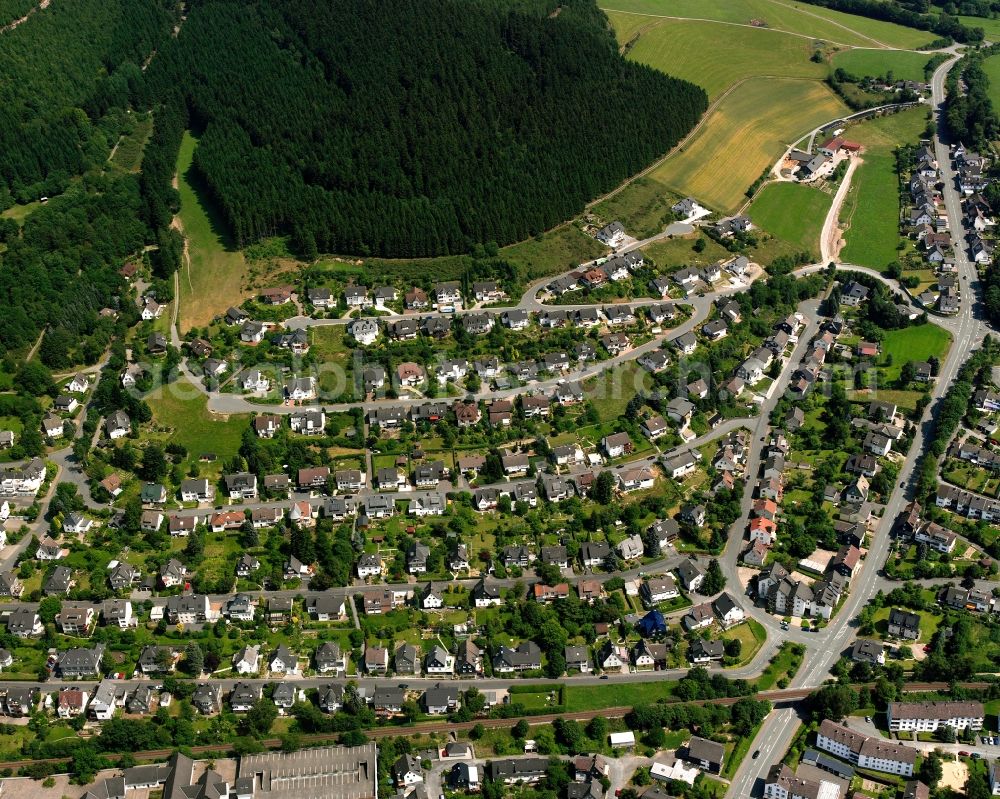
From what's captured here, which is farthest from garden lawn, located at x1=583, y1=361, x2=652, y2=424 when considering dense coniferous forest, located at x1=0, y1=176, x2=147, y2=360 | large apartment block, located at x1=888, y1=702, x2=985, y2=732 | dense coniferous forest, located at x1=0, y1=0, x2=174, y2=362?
dense coniferous forest, located at x1=0, y1=0, x2=174, y2=362

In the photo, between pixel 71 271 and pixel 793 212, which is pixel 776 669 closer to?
pixel 793 212

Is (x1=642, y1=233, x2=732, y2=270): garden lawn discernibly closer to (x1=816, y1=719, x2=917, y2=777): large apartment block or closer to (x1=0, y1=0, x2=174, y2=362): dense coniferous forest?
(x1=0, y1=0, x2=174, y2=362): dense coniferous forest

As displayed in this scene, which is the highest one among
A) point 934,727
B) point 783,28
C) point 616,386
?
point 783,28

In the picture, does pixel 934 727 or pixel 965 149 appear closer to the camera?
pixel 934 727

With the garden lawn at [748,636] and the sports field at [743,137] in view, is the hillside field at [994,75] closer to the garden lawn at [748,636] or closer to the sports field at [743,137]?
the sports field at [743,137]

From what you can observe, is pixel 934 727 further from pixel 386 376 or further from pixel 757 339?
pixel 386 376

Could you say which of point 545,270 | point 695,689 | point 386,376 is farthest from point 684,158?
point 695,689
